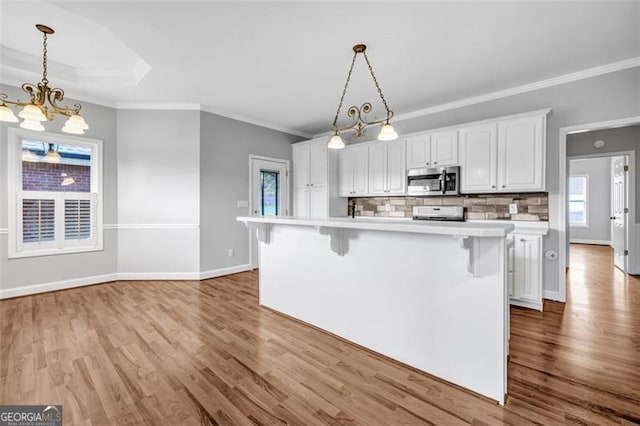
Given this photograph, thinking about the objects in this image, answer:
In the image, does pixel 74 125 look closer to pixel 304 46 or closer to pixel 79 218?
pixel 79 218

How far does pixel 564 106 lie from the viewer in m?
3.48

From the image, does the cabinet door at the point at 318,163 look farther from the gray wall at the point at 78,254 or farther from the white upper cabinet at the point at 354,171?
the gray wall at the point at 78,254

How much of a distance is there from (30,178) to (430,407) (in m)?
5.17

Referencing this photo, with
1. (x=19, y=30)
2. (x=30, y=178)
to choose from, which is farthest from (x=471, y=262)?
(x=30, y=178)

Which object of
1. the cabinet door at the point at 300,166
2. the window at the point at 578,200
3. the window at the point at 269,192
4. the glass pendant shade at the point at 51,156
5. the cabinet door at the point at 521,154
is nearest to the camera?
the cabinet door at the point at 521,154

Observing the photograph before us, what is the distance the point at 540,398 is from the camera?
5.73 feet

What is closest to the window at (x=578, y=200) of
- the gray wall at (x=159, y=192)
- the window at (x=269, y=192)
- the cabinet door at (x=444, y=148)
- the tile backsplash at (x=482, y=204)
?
the tile backsplash at (x=482, y=204)

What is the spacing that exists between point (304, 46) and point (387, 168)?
2503mm

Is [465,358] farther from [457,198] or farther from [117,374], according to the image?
[457,198]

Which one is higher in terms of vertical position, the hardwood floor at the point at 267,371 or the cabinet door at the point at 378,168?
the cabinet door at the point at 378,168

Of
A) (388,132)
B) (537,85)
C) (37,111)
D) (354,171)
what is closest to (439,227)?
(388,132)

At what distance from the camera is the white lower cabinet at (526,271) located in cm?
323

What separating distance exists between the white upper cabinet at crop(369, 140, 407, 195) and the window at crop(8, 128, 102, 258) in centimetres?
429

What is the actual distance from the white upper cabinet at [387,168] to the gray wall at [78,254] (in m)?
4.15
